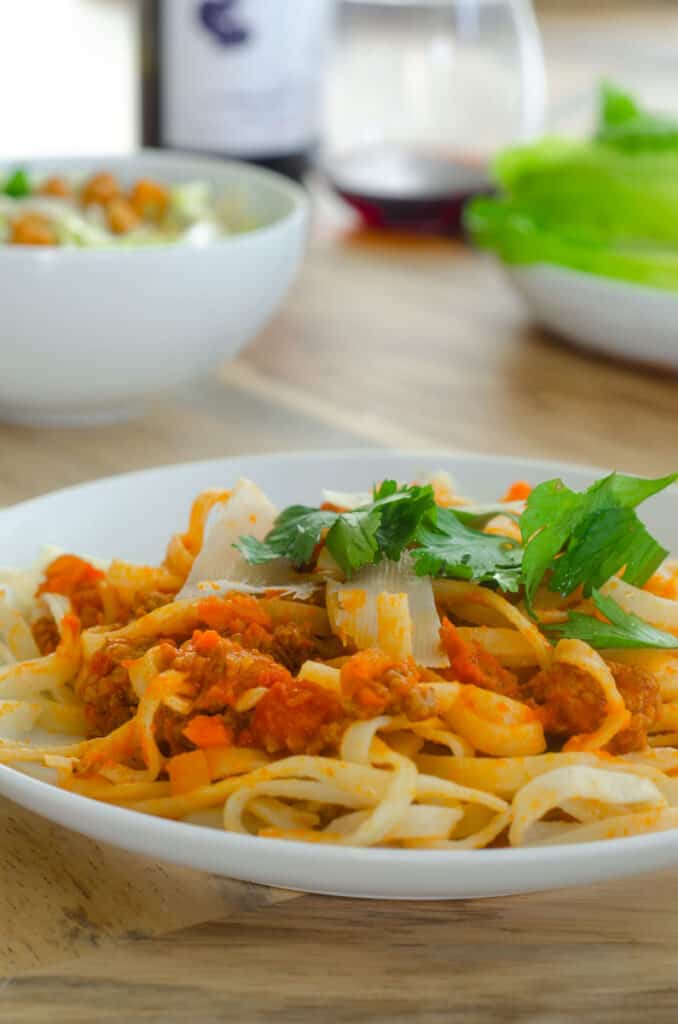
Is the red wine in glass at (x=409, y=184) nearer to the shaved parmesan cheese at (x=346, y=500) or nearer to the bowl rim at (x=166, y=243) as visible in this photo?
the bowl rim at (x=166, y=243)

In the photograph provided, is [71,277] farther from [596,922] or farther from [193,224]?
[596,922]

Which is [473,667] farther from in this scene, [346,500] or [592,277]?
[592,277]

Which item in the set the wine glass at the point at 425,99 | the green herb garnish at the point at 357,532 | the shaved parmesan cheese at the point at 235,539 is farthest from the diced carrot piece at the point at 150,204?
the green herb garnish at the point at 357,532

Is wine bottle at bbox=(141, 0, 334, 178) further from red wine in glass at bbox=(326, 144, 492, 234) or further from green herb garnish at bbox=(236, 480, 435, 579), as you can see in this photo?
green herb garnish at bbox=(236, 480, 435, 579)

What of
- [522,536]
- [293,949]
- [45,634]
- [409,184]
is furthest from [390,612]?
[409,184]

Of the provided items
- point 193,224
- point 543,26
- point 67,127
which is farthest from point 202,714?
point 543,26
